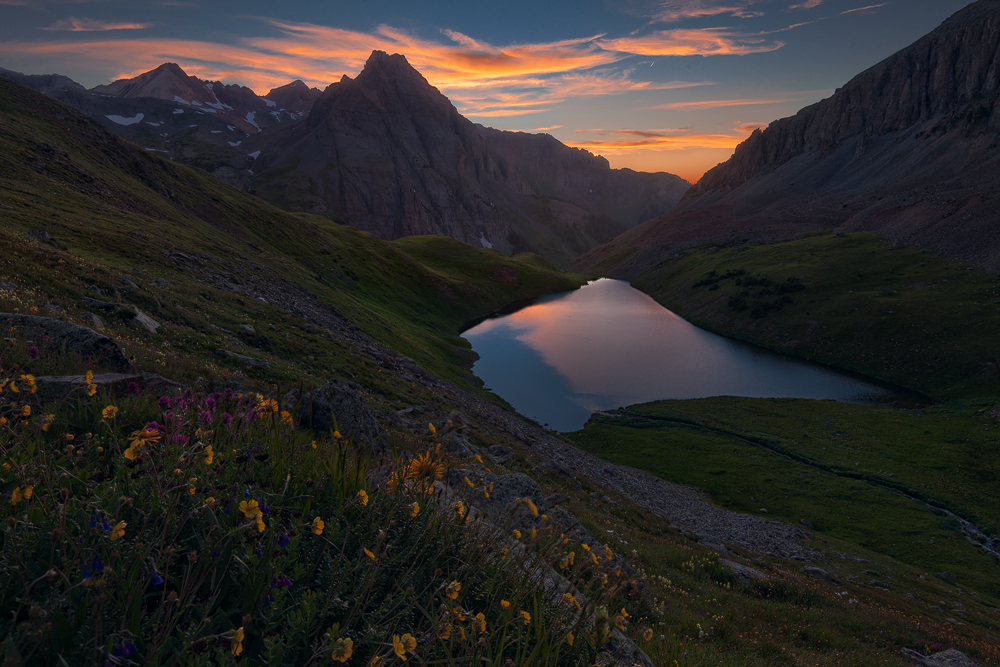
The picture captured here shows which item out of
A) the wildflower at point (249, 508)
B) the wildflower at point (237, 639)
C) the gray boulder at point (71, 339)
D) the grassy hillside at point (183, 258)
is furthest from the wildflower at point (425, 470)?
the grassy hillside at point (183, 258)

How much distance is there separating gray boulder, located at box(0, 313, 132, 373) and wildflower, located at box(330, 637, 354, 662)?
8909mm

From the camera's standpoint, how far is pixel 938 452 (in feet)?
137

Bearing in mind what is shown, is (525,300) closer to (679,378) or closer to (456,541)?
(679,378)

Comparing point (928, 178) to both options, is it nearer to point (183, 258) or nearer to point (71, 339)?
point (183, 258)

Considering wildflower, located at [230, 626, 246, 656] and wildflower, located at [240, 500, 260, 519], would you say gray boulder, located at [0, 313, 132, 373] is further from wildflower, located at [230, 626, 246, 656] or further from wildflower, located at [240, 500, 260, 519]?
wildflower, located at [230, 626, 246, 656]

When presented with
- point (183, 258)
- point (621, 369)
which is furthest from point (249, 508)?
point (621, 369)

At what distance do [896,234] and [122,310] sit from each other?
148128mm

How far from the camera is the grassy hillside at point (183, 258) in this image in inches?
823

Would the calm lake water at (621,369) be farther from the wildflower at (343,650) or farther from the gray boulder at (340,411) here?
the wildflower at (343,650)

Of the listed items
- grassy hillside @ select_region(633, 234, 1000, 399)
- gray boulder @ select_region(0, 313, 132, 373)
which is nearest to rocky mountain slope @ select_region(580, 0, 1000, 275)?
grassy hillside @ select_region(633, 234, 1000, 399)

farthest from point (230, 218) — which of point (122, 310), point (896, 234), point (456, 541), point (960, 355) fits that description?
point (896, 234)

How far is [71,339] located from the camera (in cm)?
894

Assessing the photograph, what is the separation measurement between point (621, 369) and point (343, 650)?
228ft

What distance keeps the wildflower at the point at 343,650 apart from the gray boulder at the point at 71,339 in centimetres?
891
